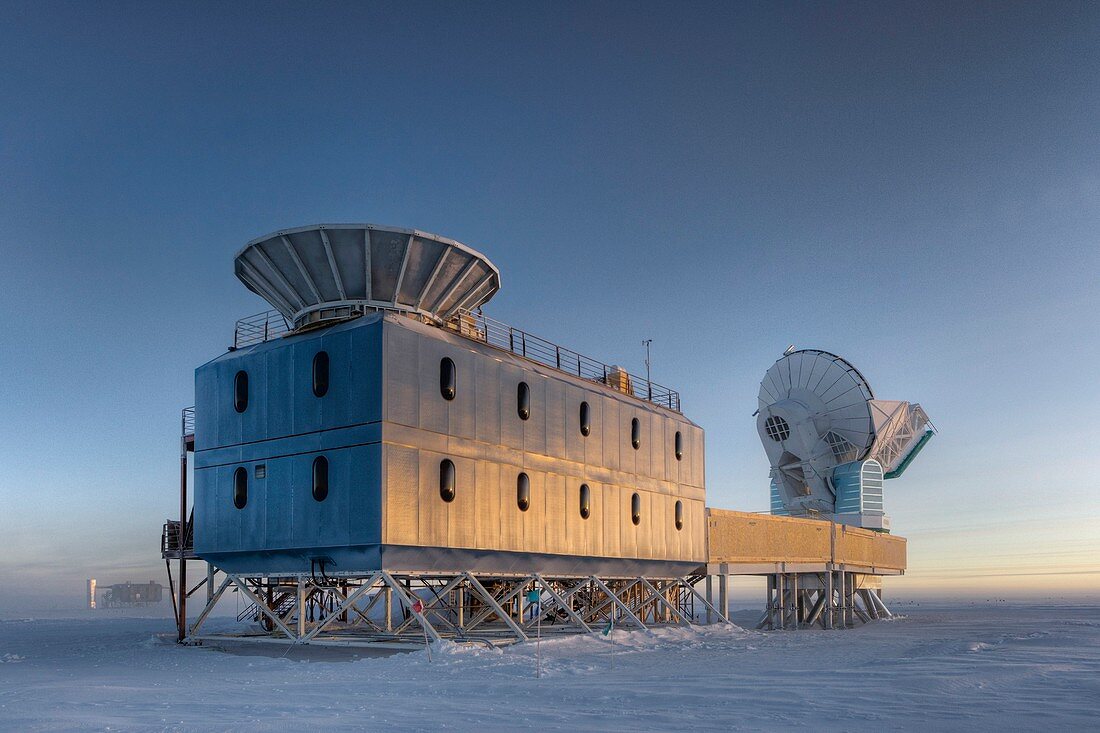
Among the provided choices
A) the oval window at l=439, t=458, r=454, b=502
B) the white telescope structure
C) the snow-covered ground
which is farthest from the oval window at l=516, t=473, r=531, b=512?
the white telescope structure

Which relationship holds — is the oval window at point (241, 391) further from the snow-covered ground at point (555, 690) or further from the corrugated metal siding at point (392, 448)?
the snow-covered ground at point (555, 690)

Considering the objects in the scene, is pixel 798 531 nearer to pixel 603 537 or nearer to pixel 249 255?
pixel 603 537

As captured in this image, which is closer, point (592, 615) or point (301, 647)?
point (301, 647)

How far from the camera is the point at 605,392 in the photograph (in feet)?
149

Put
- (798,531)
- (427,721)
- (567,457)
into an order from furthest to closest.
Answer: (798,531) → (567,457) → (427,721)

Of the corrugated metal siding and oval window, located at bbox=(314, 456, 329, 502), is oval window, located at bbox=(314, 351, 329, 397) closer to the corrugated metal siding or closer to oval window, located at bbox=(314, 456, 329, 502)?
the corrugated metal siding

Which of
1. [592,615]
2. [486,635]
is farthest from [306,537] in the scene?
[592,615]

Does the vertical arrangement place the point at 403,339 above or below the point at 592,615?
above

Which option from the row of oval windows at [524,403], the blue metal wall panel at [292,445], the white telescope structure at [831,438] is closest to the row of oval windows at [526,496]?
the row of oval windows at [524,403]

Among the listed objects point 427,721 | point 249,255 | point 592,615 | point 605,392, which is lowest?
point 592,615

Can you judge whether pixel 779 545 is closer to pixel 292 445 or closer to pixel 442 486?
pixel 442 486

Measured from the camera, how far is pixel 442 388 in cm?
3484

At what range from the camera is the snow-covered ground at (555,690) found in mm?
17172

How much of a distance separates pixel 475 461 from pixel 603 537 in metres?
10.4
